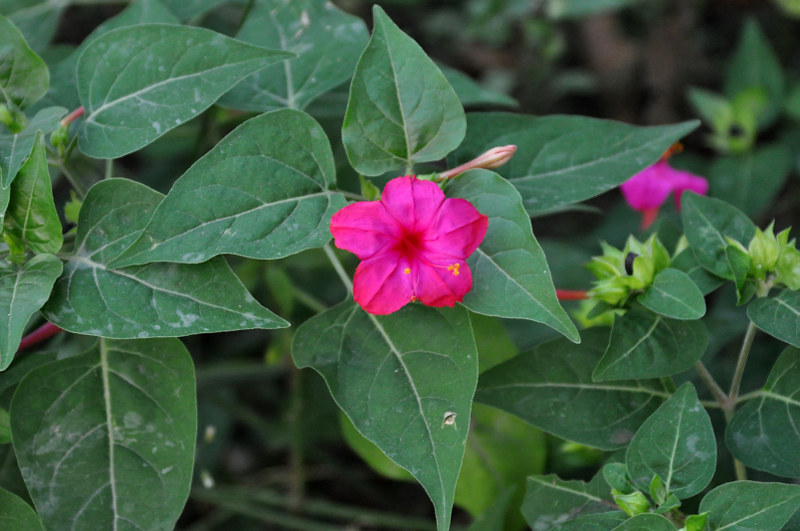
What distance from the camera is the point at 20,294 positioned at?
100 centimetres

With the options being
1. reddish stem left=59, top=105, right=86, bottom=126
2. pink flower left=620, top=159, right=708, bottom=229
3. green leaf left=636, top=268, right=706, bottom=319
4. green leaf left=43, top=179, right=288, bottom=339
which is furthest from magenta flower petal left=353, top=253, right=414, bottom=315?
pink flower left=620, top=159, right=708, bottom=229

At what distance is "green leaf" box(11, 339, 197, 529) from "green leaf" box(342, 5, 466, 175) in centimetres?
43

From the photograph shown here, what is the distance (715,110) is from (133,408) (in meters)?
1.94

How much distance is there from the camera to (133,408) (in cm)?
112

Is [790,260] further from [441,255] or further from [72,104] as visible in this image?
[72,104]

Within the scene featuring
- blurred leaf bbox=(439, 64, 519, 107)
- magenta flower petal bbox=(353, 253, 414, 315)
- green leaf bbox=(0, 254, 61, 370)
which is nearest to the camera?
green leaf bbox=(0, 254, 61, 370)

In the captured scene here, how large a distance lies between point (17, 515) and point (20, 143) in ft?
1.83

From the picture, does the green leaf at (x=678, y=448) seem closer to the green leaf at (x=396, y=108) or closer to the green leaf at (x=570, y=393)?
the green leaf at (x=570, y=393)

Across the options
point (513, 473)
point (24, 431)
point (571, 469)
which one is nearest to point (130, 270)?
point (24, 431)

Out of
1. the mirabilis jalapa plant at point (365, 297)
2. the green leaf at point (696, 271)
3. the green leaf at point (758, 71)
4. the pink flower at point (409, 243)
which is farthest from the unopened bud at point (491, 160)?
the green leaf at point (758, 71)

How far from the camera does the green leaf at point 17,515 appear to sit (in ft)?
3.43

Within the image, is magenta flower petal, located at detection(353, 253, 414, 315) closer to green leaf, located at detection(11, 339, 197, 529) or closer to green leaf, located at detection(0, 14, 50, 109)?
green leaf, located at detection(11, 339, 197, 529)

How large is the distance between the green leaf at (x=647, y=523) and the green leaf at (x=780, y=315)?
1.02 feet

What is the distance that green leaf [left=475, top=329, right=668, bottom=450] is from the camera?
119cm
